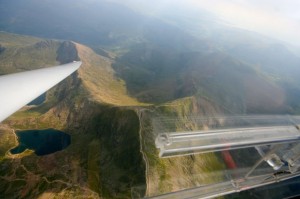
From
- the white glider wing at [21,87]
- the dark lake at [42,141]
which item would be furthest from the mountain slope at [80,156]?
the white glider wing at [21,87]

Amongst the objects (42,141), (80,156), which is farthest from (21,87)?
(42,141)

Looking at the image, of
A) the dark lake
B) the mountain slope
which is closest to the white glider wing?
the mountain slope

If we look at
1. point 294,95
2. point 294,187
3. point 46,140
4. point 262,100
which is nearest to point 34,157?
point 46,140

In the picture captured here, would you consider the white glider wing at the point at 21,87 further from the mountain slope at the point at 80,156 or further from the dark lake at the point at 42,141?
the dark lake at the point at 42,141

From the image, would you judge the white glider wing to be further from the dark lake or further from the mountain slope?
the dark lake

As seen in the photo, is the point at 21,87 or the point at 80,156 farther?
the point at 80,156

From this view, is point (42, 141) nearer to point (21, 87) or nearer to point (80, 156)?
point (80, 156)

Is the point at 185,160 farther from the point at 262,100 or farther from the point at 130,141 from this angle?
the point at 262,100
